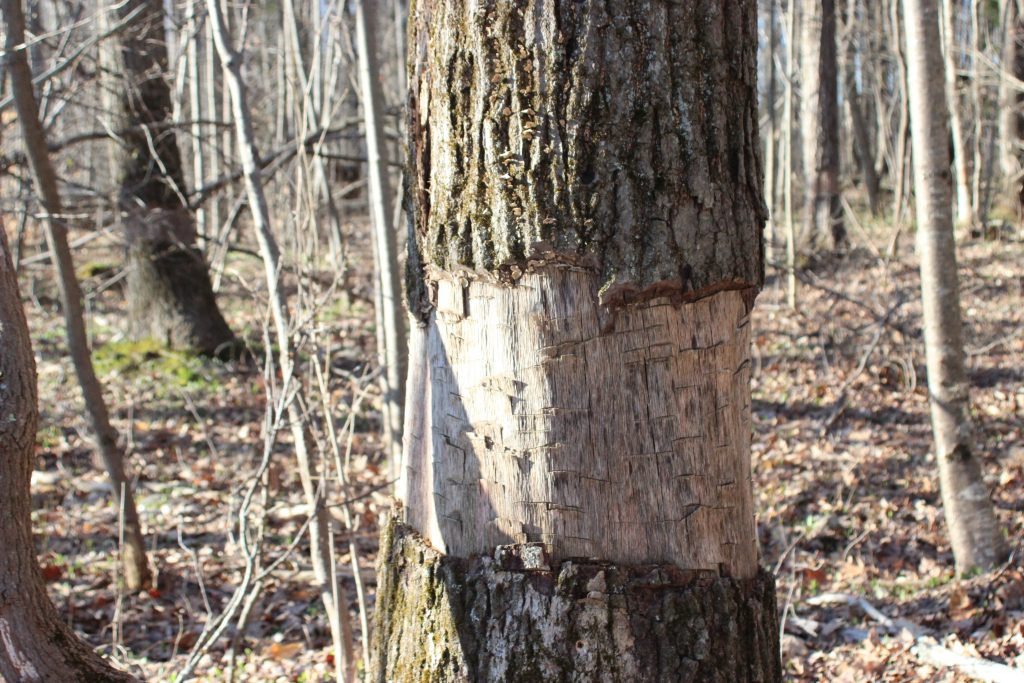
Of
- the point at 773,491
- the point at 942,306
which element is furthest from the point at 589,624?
the point at 773,491

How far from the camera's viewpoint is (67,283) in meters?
4.84

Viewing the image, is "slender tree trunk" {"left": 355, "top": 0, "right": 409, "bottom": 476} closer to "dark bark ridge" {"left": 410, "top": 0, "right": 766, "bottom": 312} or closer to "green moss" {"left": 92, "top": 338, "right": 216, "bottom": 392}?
"dark bark ridge" {"left": 410, "top": 0, "right": 766, "bottom": 312}

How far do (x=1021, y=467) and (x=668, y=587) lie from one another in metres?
5.40

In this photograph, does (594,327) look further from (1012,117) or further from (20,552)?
(1012,117)

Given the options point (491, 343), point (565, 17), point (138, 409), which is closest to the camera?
point (565, 17)

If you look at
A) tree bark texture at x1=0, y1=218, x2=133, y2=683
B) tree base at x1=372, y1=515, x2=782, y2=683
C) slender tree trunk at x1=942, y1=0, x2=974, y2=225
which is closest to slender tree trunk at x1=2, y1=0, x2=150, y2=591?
tree bark texture at x1=0, y1=218, x2=133, y2=683

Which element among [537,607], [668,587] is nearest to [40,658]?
[537,607]

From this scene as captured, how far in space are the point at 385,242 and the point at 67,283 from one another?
1.79 meters

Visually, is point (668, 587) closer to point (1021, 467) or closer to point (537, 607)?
point (537, 607)

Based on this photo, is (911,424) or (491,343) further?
(911,424)

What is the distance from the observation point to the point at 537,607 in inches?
72.4

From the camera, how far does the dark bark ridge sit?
174cm

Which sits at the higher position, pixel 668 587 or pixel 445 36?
pixel 445 36

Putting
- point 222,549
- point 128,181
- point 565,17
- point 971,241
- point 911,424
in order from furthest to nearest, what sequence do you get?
point 971,241 → point 128,181 → point 911,424 → point 222,549 → point 565,17
